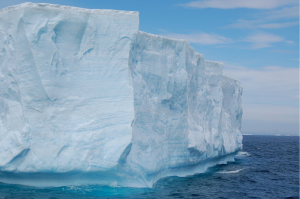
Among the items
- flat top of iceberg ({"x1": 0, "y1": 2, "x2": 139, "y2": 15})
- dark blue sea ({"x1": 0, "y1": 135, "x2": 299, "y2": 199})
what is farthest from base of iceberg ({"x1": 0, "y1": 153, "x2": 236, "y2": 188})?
flat top of iceberg ({"x1": 0, "y1": 2, "x2": 139, "y2": 15})

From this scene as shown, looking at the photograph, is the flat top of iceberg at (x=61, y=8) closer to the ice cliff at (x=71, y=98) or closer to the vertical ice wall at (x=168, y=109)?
the ice cliff at (x=71, y=98)

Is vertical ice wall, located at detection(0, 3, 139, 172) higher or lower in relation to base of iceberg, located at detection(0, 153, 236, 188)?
higher

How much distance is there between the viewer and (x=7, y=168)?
420 inches

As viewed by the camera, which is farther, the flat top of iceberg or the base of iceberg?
the base of iceberg

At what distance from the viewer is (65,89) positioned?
408 inches

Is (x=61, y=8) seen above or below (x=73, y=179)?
above

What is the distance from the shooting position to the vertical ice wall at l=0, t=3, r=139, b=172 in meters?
10.2

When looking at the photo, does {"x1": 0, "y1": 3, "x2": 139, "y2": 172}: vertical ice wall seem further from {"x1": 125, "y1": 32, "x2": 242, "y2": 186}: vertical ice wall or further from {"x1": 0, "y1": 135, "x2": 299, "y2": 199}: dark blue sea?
{"x1": 125, "y1": 32, "x2": 242, "y2": 186}: vertical ice wall

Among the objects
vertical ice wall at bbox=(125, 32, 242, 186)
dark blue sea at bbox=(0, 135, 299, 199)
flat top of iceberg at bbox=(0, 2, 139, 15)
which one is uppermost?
flat top of iceberg at bbox=(0, 2, 139, 15)

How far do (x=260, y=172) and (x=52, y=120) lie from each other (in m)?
14.1

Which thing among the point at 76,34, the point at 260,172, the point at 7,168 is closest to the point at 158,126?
the point at 76,34

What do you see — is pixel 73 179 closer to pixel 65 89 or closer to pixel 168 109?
pixel 65 89

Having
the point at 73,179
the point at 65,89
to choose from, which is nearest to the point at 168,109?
the point at 65,89

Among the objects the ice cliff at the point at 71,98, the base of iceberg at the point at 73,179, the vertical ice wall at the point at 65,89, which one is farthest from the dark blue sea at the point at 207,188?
the vertical ice wall at the point at 65,89
